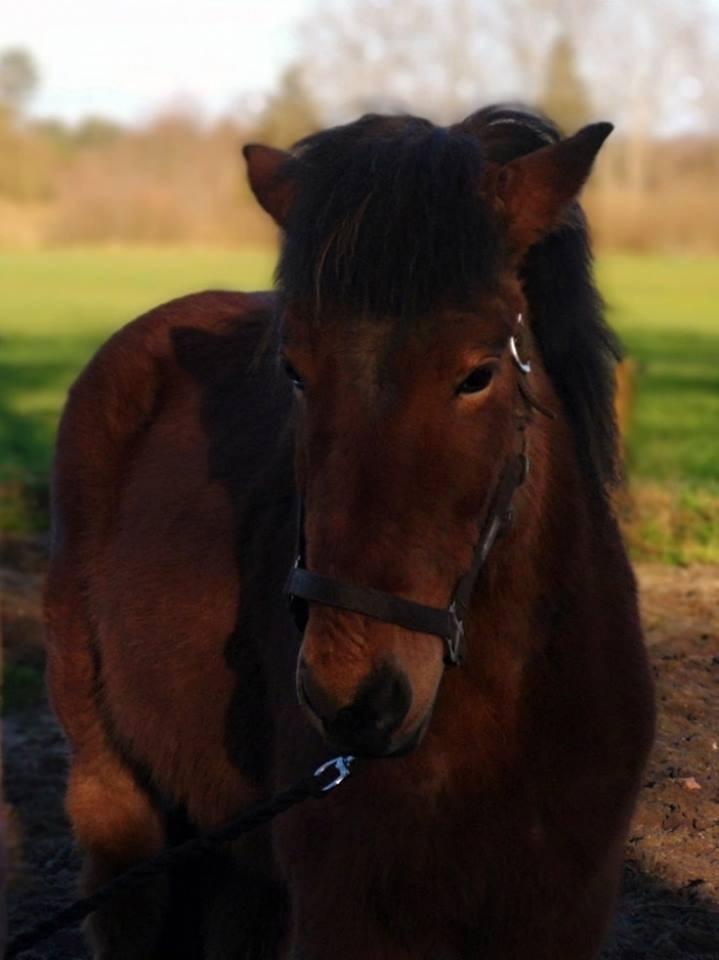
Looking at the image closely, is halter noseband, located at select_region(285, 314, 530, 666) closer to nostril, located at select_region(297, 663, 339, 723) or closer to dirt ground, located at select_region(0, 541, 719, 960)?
nostril, located at select_region(297, 663, 339, 723)

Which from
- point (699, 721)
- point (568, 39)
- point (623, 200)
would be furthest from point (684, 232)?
point (699, 721)

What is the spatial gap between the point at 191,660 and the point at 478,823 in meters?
1.02

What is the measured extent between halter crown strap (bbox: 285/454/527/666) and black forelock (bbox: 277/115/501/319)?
357mm

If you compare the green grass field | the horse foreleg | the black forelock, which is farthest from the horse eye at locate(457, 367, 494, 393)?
the horse foreleg

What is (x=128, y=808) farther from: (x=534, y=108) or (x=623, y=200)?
(x=623, y=200)

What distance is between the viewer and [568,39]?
5647 cm

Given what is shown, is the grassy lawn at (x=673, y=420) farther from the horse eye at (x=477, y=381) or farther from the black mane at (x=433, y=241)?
the horse eye at (x=477, y=381)

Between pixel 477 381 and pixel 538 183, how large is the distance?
0.41m

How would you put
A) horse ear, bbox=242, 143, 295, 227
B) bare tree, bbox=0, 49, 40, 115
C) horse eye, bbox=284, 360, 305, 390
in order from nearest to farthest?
horse eye, bbox=284, 360, 305, 390
horse ear, bbox=242, 143, 295, 227
bare tree, bbox=0, 49, 40, 115

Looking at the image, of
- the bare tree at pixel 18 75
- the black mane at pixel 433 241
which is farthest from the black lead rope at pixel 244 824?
the bare tree at pixel 18 75

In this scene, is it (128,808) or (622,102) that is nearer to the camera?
(128,808)

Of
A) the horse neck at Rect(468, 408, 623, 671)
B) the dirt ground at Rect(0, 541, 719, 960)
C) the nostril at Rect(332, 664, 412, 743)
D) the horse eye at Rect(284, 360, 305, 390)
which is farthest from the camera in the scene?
the dirt ground at Rect(0, 541, 719, 960)

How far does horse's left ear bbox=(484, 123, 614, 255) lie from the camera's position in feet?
8.67

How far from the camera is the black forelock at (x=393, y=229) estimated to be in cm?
249
